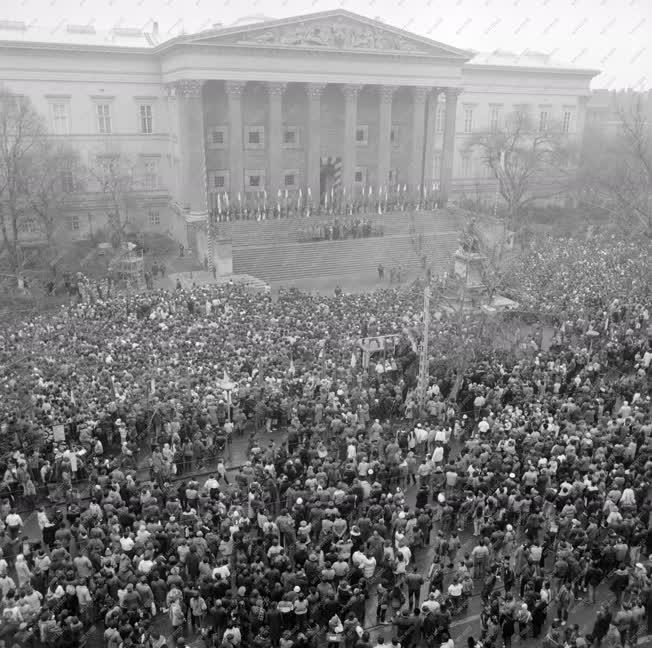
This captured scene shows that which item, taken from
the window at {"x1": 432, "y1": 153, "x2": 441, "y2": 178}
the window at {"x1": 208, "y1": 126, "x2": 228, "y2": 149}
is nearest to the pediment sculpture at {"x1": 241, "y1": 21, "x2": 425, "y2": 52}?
the window at {"x1": 208, "y1": 126, "x2": 228, "y2": 149}

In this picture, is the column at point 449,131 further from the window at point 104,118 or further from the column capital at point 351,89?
the window at point 104,118

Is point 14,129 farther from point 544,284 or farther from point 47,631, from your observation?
point 47,631

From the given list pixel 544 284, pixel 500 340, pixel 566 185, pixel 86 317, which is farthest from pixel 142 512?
pixel 566 185

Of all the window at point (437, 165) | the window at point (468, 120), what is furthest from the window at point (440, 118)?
the window at point (468, 120)

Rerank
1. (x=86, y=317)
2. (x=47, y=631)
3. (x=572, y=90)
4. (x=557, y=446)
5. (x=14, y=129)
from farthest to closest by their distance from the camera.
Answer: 1. (x=572, y=90)
2. (x=14, y=129)
3. (x=86, y=317)
4. (x=557, y=446)
5. (x=47, y=631)

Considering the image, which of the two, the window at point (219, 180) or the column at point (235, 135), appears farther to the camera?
the window at point (219, 180)

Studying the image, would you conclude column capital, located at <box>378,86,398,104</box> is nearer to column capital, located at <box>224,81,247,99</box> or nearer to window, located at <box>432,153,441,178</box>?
window, located at <box>432,153,441,178</box>
